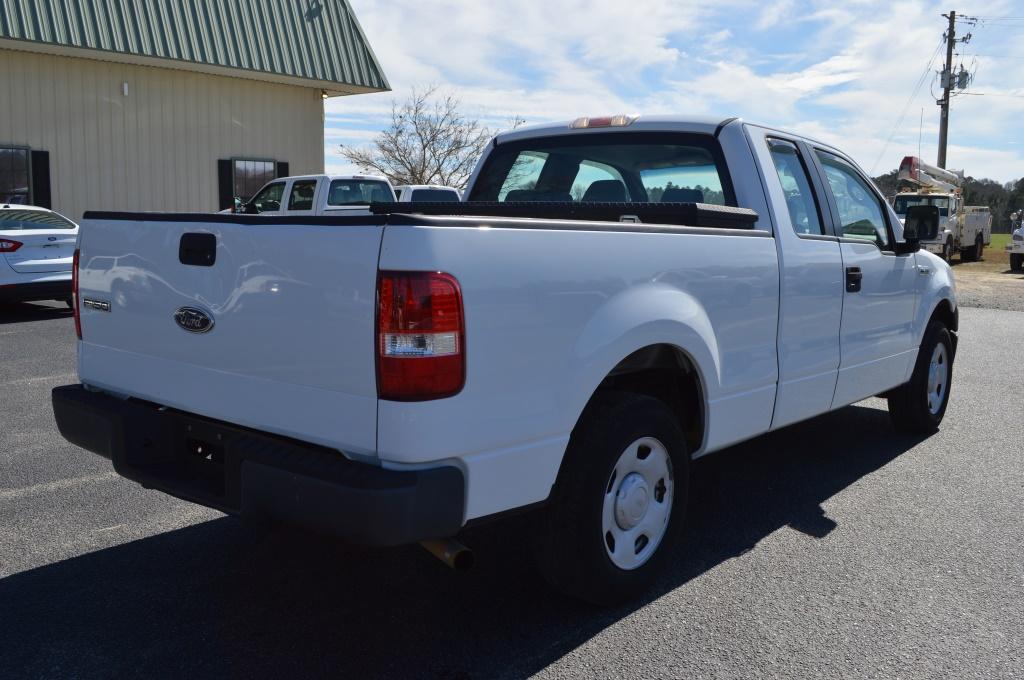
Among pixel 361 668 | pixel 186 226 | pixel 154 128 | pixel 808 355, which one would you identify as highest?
pixel 154 128

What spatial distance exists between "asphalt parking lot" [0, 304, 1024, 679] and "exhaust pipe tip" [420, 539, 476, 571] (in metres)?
0.37

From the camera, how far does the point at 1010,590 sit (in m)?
3.77

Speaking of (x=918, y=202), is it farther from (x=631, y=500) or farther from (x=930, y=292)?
(x=631, y=500)

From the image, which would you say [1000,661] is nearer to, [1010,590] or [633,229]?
[1010,590]

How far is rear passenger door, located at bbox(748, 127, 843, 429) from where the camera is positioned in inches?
170

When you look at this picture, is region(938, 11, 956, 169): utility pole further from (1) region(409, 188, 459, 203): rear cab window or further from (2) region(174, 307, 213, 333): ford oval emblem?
(2) region(174, 307, 213, 333): ford oval emblem

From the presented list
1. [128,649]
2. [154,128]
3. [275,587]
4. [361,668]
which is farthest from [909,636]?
[154,128]

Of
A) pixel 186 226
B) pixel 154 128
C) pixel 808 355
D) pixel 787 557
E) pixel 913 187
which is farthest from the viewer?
pixel 913 187

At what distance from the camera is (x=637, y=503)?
138 inches

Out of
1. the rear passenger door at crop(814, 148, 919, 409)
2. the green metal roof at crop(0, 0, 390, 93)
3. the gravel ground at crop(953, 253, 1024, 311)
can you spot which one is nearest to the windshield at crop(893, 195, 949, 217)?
the gravel ground at crop(953, 253, 1024, 311)

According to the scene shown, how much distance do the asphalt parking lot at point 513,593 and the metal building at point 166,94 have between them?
1330cm

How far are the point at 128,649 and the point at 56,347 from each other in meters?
7.05

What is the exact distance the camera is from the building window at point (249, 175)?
19.7 metres

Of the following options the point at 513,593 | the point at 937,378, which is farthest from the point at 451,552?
the point at 937,378
